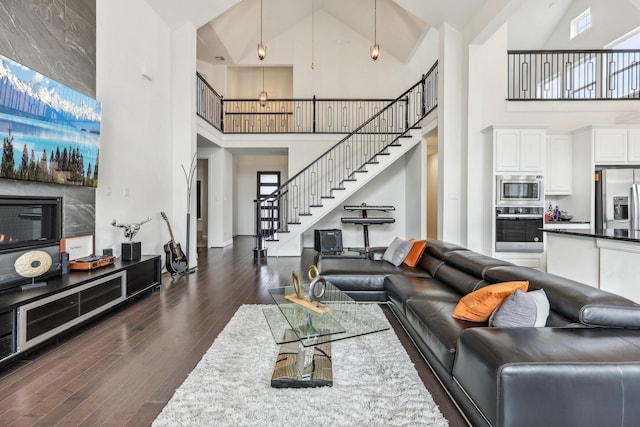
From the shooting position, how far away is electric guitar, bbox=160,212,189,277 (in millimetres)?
5480

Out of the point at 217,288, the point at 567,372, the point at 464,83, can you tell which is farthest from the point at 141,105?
the point at 567,372

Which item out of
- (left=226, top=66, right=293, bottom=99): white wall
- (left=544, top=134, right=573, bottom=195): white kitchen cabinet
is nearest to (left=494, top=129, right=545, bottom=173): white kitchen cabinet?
(left=544, top=134, right=573, bottom=195): white kitchen cabinet

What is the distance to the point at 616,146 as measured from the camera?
18.1ft

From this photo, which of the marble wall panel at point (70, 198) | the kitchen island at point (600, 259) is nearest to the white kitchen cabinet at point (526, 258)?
the kitchen island at point (600, 259)

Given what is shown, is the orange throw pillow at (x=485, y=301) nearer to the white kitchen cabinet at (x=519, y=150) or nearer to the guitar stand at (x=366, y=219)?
the white kitchen cabinet at (x=519, y=150)

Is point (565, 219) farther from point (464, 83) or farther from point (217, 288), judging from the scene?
point (217, 288)

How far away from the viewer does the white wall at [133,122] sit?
434 centimetres

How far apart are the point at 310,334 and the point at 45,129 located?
313 cm

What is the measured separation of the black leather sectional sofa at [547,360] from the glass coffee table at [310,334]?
0.43 m

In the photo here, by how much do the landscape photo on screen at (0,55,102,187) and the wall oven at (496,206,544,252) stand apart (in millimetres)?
5463

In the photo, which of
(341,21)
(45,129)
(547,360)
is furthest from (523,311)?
(341,21)

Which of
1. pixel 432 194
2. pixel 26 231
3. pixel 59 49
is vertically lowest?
pixel 26 231

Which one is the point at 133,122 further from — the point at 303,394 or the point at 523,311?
the point at 523,311

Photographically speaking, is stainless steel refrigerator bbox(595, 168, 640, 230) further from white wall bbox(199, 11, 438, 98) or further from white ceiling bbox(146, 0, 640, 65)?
white wall bbox(199, 11, 438, 98)
